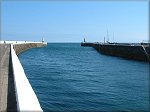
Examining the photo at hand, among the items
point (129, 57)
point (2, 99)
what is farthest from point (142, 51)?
point (2, 99)

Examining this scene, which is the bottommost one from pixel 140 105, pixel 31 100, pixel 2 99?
pixel 140 105

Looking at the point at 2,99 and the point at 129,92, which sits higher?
the point at 2,99

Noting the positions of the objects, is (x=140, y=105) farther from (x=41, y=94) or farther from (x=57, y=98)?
(x=41, y=94)

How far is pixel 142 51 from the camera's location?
47312 millimetres

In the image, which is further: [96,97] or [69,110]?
[96,97]

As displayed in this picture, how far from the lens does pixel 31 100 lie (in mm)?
3670

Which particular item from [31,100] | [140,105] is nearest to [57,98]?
[140,105]

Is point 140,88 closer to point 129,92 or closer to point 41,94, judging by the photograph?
point 129,92

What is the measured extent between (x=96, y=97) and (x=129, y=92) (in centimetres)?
279

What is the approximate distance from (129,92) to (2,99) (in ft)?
35.8

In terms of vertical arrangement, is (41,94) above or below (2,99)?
below

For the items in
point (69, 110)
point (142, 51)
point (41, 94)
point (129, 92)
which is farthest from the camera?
point (142, 51)

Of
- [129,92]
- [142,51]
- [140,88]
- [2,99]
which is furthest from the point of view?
[142,51]

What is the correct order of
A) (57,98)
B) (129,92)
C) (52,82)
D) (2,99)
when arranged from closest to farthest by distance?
(2,99) < (57,98) < (129,92) < (52,82)
